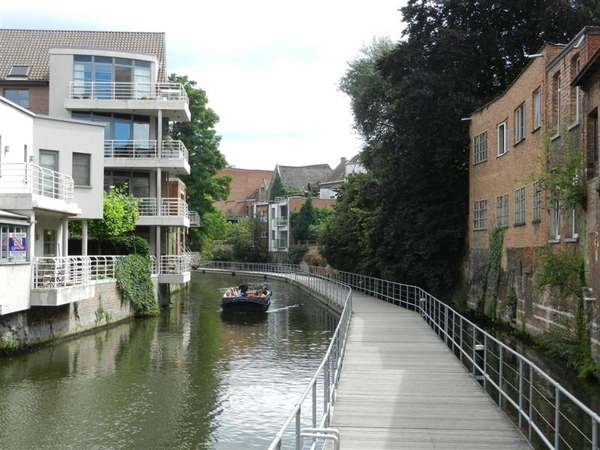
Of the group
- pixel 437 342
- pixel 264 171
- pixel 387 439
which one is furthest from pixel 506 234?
pixel 264 171

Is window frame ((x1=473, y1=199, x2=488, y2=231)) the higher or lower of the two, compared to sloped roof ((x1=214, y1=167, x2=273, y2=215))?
lower

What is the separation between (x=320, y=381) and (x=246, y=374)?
2.35 meters

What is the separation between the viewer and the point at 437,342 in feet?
64.4

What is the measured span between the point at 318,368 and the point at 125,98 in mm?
27757

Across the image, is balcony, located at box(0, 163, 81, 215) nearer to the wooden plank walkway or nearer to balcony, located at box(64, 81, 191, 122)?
the wooden plank walkway

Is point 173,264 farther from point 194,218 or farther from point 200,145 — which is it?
point 200,145

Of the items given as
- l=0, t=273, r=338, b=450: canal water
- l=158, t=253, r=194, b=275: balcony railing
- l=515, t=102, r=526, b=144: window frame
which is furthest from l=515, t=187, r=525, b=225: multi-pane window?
l=158, t=253, r=194, b=275: balcony railing

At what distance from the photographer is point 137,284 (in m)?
30.2

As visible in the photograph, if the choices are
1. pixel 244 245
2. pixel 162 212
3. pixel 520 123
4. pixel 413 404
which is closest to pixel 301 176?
pixel 244 245

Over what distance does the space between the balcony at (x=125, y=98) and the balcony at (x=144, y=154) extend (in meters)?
1.53

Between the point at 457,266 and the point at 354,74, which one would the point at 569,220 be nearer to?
the point at 457,266

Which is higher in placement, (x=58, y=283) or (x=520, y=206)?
(x=520, y=206)

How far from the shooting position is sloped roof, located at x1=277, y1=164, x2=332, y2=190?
9462 centimetres

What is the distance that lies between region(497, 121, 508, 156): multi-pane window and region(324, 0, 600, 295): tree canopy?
370 cm
